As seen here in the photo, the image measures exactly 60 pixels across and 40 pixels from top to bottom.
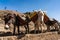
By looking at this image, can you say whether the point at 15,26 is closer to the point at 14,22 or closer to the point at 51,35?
the point at 14,22

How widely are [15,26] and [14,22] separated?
20.9 inches

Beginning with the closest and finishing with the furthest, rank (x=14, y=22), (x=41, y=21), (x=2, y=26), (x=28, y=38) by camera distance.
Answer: (x=28, y=38), (x=41, y=21), (x=14, y=22), (x=2, y=26)

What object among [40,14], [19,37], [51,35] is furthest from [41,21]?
[19,37]

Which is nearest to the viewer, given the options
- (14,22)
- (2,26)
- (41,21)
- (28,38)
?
(28,38)

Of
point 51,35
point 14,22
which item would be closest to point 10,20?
point 14,22

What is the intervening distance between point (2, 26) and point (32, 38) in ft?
39.6

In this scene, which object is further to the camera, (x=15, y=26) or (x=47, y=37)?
(x=15, y=26)

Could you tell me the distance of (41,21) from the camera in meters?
21.2

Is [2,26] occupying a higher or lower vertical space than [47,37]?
higher

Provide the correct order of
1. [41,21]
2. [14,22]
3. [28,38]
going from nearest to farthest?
[28,38]
[41,21]
[14,22]

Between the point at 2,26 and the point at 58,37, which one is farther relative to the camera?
the point at 2,26

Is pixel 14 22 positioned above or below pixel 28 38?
above

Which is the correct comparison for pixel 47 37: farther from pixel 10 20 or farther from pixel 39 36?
pixel 10 20

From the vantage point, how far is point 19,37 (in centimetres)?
1889
